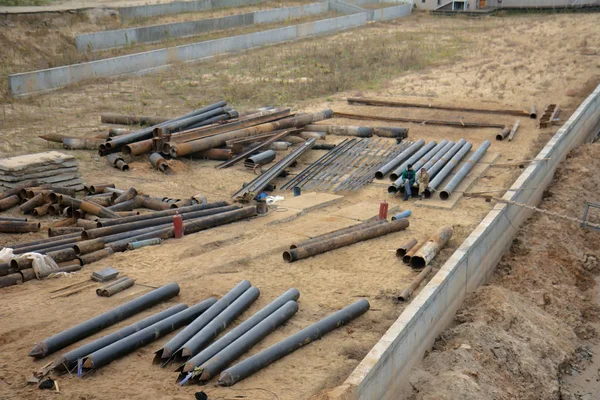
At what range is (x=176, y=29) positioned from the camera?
35.1m

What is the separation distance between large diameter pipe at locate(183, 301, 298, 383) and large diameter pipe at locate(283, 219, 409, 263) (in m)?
2.04

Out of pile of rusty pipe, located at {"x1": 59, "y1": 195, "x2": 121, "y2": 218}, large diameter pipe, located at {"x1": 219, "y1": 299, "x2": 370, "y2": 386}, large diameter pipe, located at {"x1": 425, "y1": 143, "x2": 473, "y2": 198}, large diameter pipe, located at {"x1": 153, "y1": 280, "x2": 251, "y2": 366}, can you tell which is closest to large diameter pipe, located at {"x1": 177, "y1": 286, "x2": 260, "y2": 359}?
large diameter pipe, located at {"x1": 153, "y1": 280, "x2": 251, "y2": 366}

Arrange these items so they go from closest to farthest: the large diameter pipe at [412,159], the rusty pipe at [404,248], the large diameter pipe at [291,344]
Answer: the large diameter pipe at [291,344] → the rusty pipe at [404,248] → the large diameter pipe at [412,159]

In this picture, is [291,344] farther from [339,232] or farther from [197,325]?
[339,232]

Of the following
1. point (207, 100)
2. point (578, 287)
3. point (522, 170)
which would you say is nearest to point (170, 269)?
point (578, 287)

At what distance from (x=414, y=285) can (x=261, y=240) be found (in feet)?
10.8

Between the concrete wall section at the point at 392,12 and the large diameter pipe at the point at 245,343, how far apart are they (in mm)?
37912

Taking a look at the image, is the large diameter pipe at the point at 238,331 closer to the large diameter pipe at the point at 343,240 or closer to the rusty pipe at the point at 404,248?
the large diameter pipe at the point at 343,240

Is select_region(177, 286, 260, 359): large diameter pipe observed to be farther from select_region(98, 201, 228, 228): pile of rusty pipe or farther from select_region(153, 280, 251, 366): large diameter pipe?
select_region(98, 201, 228, 228): pile of rusty pipe

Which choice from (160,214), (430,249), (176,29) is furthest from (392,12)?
(430,249)

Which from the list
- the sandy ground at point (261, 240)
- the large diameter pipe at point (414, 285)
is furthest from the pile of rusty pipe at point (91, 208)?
the large diameter pipe at point (414, 285)

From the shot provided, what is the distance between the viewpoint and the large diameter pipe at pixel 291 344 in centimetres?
861

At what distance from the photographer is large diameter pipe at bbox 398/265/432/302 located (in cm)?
1106

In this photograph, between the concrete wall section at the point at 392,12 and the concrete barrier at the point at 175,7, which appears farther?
the concrete wall section at the point at 392,12
